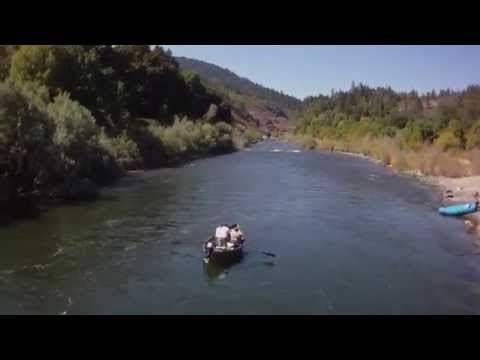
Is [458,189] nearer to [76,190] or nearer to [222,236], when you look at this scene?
[222,236]

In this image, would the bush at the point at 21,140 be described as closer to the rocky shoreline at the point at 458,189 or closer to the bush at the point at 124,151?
the bush at the point at 124,151

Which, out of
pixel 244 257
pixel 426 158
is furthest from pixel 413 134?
pixel 244 257

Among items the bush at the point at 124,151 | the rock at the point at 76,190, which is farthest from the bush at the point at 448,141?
the rock at the point at 76,190

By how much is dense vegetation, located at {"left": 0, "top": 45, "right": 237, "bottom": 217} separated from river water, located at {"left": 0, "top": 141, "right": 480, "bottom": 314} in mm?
2919

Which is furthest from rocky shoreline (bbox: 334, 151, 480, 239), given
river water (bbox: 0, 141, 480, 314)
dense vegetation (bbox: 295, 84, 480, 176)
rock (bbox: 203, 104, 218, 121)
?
rock (bbox: 203, 104, 218, 121)

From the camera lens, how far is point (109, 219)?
852 inches

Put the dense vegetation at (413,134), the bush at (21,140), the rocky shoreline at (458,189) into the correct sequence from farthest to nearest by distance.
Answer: the dense vegetation at (413,134), the rocky shoreline at (458,189), the bush at (21,140)

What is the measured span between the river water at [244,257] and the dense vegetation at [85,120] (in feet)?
9.58

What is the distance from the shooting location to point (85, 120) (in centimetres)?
3127

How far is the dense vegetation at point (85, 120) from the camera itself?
2438 cm

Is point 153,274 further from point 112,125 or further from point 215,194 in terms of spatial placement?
point 112,125
